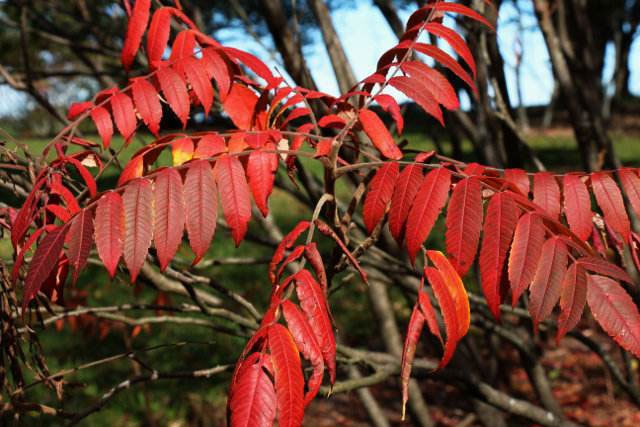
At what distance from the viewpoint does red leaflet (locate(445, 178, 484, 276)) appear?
38.6 inches

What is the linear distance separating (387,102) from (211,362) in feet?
10.4

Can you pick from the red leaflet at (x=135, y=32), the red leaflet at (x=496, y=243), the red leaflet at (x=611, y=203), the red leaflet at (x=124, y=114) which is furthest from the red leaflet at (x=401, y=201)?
the red leaflet at (x=135, y=32)

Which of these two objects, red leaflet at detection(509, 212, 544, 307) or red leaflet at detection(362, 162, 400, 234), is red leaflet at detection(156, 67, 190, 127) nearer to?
red leaflet at detection(362, 162, 400, 234)

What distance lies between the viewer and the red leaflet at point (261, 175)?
109cm

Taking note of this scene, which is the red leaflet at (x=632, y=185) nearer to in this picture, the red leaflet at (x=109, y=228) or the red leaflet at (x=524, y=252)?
the red leaflet at (x=524, y=252)

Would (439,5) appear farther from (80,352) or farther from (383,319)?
Answer: (80,352)

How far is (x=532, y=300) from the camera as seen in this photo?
944mm

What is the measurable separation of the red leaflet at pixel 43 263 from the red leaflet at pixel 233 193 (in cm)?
24

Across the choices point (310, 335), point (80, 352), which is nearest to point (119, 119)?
point (310, 335)

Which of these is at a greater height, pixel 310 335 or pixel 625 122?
pixel 310 335

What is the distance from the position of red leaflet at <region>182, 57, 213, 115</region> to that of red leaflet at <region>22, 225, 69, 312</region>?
46 centimetres

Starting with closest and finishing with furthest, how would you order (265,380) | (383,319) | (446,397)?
(265,380), (383,319), (446,397)

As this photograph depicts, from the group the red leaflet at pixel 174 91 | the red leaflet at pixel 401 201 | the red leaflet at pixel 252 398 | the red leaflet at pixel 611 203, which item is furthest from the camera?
the red leaflet at pixel 174 91

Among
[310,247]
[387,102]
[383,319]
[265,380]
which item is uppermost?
[387,102]
